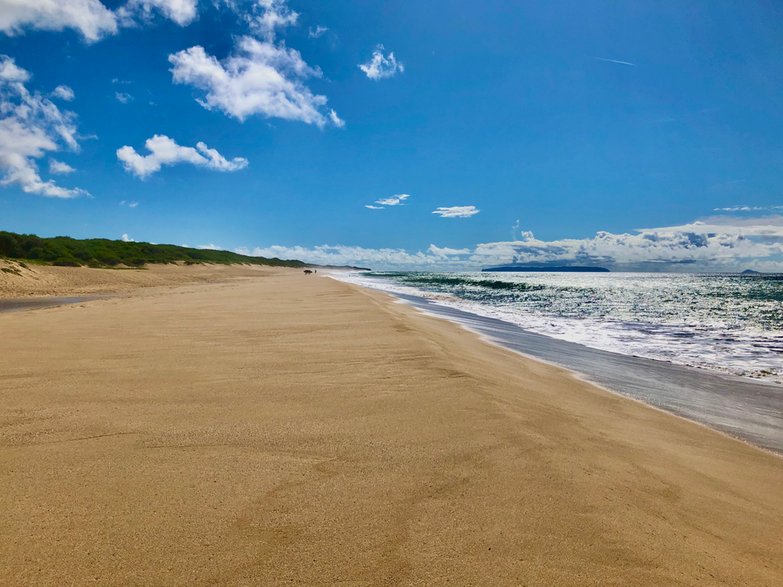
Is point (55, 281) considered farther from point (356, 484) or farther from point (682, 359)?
point (682, 359)

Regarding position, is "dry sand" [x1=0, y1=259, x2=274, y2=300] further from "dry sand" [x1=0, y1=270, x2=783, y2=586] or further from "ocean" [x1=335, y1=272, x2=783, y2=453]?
"ocean" [x1=335, y1=272, x2=783, y2=453]

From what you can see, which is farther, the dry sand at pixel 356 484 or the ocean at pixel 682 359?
the ocean at pixel 682 359

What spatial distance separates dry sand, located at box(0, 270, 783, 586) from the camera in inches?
74.4

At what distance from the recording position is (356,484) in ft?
8.33

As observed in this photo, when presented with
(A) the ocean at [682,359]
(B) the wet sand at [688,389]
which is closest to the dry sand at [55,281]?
(A) the ocean at [682,359]

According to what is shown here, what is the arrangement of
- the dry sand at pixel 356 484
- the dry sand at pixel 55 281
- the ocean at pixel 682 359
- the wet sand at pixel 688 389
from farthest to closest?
the dry sand at pixel 55 281 < the ocean at pixel 682 359 < the wet sand at pixel 688 389 < the dry sand at pixel 356 484

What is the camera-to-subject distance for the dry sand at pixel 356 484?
1.89 metres

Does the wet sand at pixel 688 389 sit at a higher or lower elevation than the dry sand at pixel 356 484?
lower

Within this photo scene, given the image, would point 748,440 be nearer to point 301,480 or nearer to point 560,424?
point 560,424

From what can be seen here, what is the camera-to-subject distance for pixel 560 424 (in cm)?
405

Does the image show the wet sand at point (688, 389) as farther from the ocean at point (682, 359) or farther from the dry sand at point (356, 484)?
the dry sand at point (356, 484)

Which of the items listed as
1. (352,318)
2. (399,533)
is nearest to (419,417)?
(399,533)

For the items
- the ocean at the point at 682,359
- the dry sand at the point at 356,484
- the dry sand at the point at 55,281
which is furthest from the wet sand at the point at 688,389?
the dry sand at the point at 55,281

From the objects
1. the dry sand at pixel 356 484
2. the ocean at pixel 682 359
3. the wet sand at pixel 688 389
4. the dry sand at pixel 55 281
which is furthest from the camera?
the dry sand at pixel 55 281
